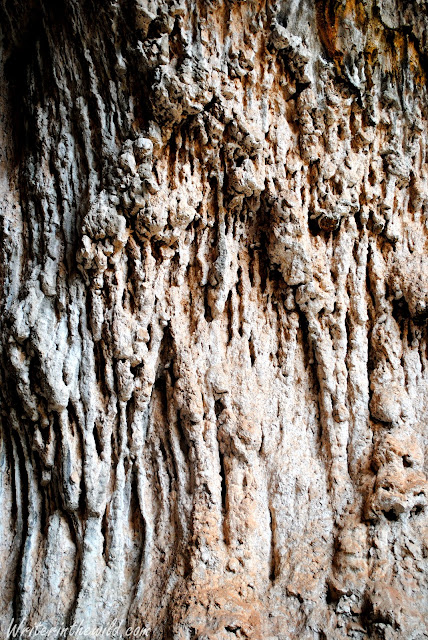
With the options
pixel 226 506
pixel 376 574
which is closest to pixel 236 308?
pixel 226 506

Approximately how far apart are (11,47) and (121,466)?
2430 millimetres

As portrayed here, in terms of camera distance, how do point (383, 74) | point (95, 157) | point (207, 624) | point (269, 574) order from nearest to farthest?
point (207, 624)
point (269, 574)
point (95, 157)
point (383, 74)

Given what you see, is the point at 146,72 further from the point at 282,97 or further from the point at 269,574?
the point at 269,574

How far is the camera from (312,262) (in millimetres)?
2357

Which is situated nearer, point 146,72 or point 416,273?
point 146,72

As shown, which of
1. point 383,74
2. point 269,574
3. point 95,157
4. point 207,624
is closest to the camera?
point 207,624

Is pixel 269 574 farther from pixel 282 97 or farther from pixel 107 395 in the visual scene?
pixel 282 97

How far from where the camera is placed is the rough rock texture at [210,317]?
6.78ft

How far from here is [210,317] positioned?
2340 mm

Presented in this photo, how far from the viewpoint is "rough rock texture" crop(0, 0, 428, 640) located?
6.78 feet

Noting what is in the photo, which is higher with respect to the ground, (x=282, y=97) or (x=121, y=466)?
(x=282, y=97)

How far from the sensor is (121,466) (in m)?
2.20

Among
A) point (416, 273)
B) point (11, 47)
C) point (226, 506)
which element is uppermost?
point (11, 47)

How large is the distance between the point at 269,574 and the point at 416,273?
1686mm
